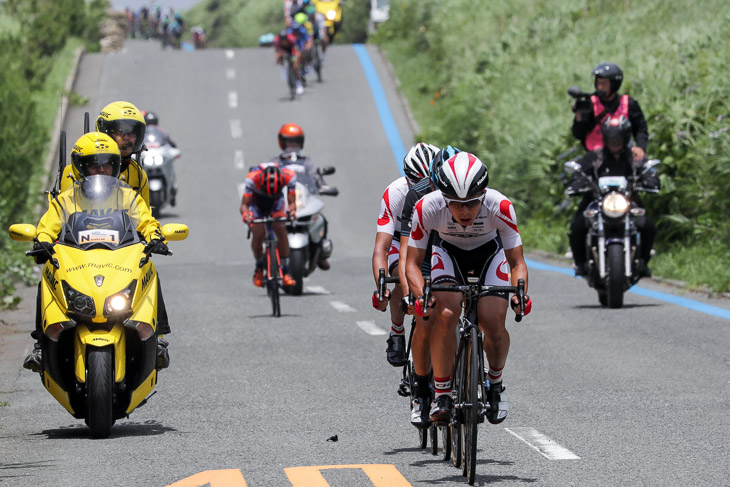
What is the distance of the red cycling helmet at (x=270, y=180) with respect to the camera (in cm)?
1742

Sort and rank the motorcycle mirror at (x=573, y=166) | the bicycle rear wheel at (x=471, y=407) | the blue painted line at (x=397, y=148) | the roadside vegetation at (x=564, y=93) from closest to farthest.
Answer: the bicycle rear wheel at (x=471, y=407) → the blue painted line at (x=397, y=148) → the motorcycle mirror at (x=573, y=166) → the roadside vegetation at (x=564, y=93)

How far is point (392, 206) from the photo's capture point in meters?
9.02

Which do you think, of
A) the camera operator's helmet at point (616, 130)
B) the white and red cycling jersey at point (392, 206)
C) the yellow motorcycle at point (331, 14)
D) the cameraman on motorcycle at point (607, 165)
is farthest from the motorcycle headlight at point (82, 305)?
the yellow motorcycle at point (331, 14)

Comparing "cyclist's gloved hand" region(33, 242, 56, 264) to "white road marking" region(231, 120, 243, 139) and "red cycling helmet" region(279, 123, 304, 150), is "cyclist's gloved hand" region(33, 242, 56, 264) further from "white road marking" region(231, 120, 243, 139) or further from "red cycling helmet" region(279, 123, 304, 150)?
"white road marking" region(231, 120, 243, 139)

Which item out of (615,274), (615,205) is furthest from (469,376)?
(615,205)

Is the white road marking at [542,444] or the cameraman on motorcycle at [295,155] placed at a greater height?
the cameraman on motorcycle at [295,155]

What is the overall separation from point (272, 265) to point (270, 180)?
1314 mm

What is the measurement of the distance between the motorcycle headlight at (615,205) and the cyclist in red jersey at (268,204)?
389 cm

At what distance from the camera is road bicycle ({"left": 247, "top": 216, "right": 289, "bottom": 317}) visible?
640 inches

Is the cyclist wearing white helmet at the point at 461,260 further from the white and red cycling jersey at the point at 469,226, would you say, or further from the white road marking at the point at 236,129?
the white road marking at the point at 236,129

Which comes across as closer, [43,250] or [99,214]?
[43,250]

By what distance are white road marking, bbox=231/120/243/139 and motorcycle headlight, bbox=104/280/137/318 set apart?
3222 centimetres

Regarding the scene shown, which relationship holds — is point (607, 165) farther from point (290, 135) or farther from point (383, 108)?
point (383, 108)

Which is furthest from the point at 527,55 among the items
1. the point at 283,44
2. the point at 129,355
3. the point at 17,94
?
the point at 129,355
